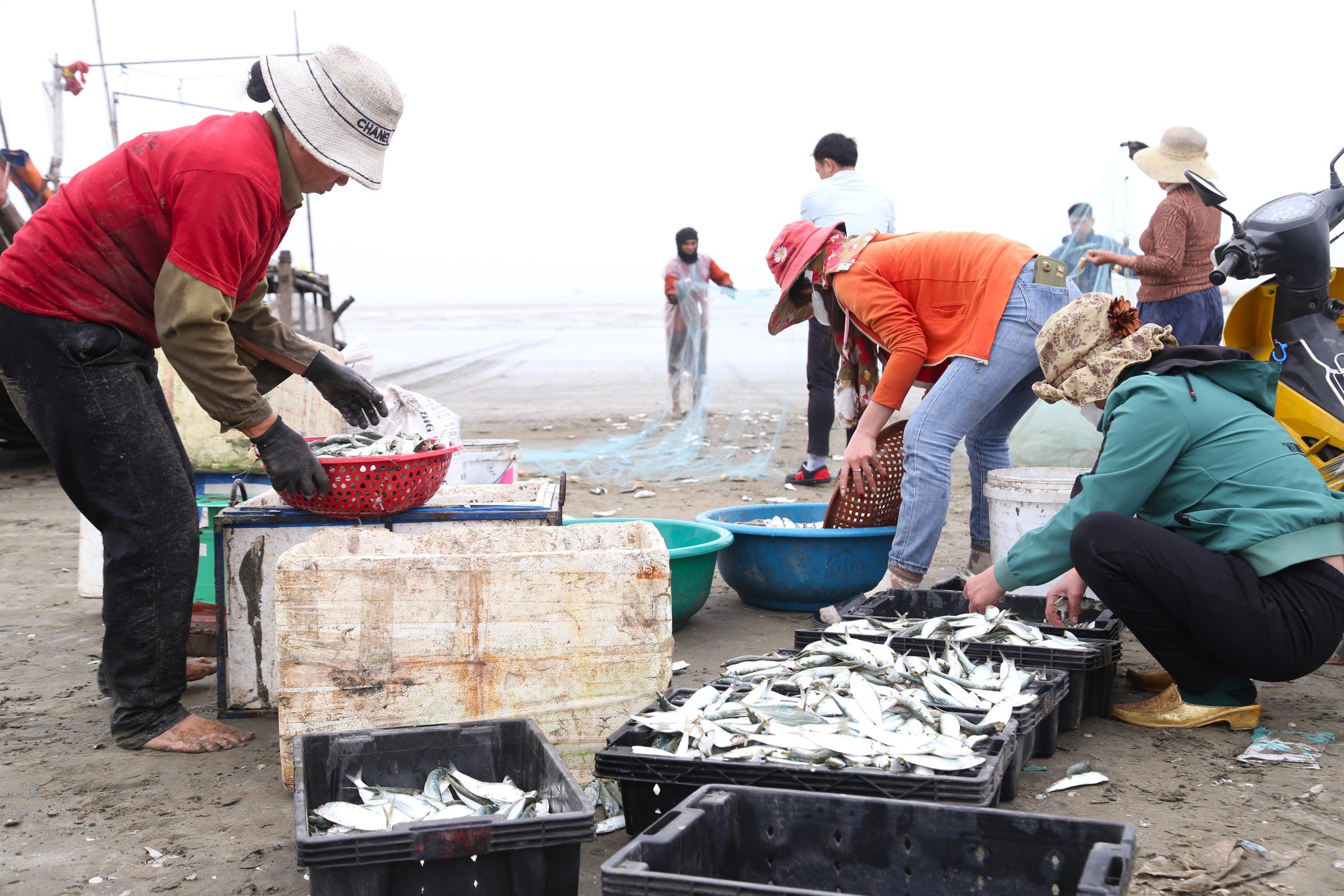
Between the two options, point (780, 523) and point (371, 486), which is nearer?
point (371, 486)

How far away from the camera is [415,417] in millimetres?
5203

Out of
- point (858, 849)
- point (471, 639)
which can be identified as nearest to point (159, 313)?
point (471, 639)

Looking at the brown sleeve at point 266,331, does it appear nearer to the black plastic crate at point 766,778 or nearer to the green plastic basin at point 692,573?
the green plastic basin at point 692,573

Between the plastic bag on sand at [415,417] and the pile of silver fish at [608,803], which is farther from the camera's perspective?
the plastic bag on sand at [415,417]

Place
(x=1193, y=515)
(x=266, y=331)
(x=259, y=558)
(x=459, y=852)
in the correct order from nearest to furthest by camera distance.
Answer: (x=459, y=852), (x=1193, y=515), (x=259, y=558), (x=266, y=331)

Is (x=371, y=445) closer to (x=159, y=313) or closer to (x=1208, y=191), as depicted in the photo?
(x=159, y=313)

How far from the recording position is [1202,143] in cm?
601

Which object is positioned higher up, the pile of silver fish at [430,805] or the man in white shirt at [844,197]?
the man in white shirt at [844,197]

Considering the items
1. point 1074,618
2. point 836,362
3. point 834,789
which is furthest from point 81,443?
point 836,362

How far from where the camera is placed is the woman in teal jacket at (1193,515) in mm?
2855

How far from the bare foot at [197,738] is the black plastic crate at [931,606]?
203 centimetres

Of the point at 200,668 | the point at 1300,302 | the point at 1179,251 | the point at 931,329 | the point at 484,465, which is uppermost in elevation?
the point at 1179,251

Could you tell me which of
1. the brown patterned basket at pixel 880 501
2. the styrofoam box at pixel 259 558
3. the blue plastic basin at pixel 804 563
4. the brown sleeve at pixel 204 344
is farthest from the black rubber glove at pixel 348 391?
the brown patterned basket at pixel 880 501

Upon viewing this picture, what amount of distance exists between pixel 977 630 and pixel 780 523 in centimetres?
199
